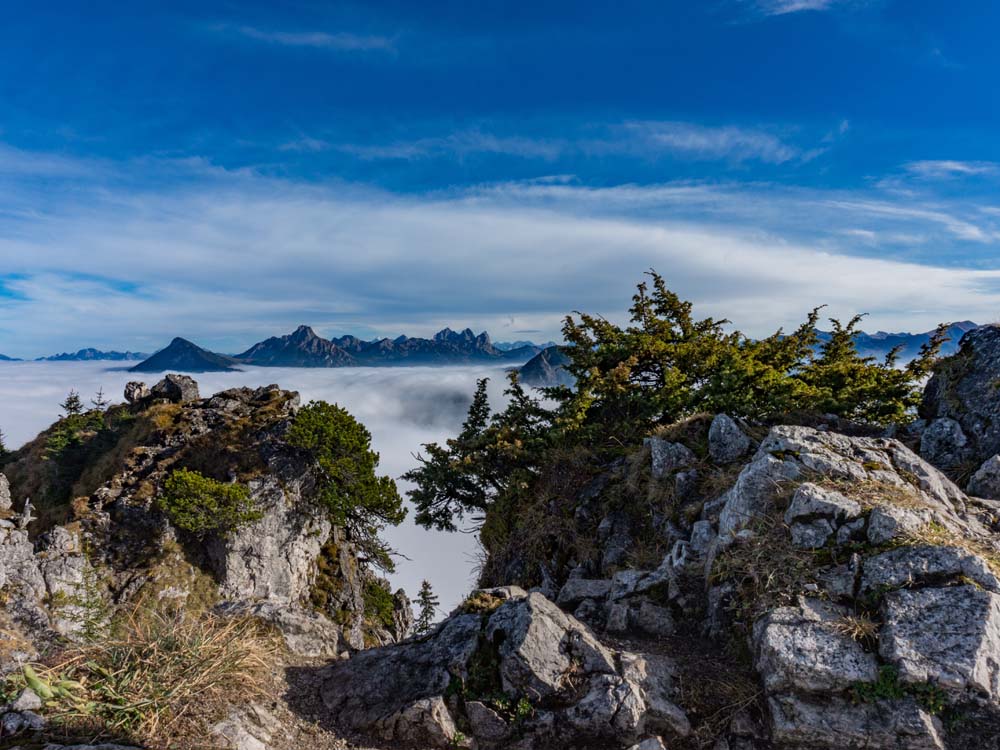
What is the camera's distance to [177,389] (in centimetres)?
4372

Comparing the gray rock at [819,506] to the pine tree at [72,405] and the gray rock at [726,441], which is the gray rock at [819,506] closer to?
the gray rock at [726,441]

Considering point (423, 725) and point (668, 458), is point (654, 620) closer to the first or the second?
point (423, 725)

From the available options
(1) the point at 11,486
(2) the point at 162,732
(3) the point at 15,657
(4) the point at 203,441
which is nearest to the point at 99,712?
(2) the point at 162,732

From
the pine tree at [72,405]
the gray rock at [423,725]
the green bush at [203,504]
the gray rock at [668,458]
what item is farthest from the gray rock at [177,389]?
the gray rock at [423,725]

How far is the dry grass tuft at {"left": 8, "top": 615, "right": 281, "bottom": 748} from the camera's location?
5.46 meters

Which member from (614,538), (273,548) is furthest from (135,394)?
(614,538)

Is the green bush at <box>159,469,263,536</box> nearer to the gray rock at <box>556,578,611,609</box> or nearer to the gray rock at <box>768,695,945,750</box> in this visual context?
the gray rock at <box>556,578,611,609</box>

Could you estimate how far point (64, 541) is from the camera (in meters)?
29.9

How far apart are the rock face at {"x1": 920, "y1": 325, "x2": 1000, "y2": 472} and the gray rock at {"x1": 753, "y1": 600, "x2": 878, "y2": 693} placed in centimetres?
849

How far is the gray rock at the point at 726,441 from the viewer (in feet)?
42.5

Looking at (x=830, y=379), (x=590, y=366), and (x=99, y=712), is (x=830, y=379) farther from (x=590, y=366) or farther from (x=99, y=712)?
(x=99, y=712)

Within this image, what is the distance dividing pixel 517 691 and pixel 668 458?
8.23 metres

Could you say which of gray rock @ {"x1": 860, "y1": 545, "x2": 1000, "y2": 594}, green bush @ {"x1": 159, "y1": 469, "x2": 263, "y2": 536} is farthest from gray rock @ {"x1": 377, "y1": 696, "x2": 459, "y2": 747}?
green bush @ {"x1": 159, "y1": 469, "x2": 263, "y2": 536}

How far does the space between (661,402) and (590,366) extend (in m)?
3.32
